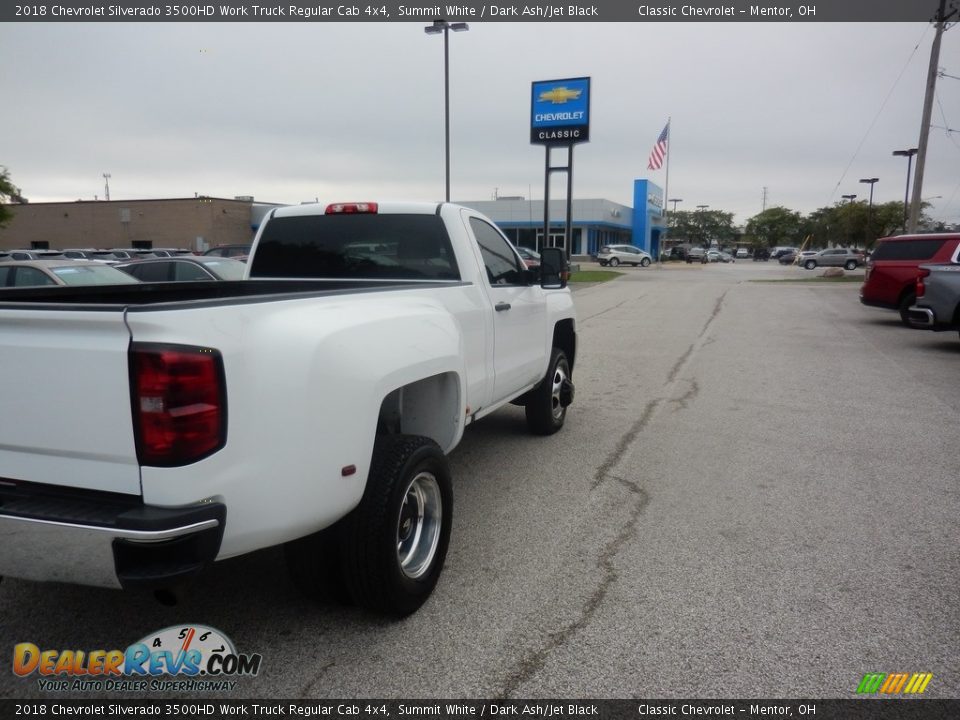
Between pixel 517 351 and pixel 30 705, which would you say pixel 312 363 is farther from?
pixel 517 351

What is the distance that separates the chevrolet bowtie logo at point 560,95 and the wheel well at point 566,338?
28.4 m

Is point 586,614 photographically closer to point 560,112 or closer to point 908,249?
point 908,249

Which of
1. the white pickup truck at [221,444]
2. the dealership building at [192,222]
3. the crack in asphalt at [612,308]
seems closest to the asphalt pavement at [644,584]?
the white pickup truck at [221,444]

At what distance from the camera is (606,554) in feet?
13.1

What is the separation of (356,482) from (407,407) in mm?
1156

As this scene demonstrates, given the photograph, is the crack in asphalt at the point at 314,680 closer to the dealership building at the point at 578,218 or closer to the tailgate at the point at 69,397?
the tailgate at the point at 69,397

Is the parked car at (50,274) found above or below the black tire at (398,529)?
above

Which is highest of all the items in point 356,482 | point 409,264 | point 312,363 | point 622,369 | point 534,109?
point 534,109

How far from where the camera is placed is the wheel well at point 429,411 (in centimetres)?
388

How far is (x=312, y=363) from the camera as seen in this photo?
262 centimetres

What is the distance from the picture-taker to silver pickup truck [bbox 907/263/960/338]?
38.7ft
